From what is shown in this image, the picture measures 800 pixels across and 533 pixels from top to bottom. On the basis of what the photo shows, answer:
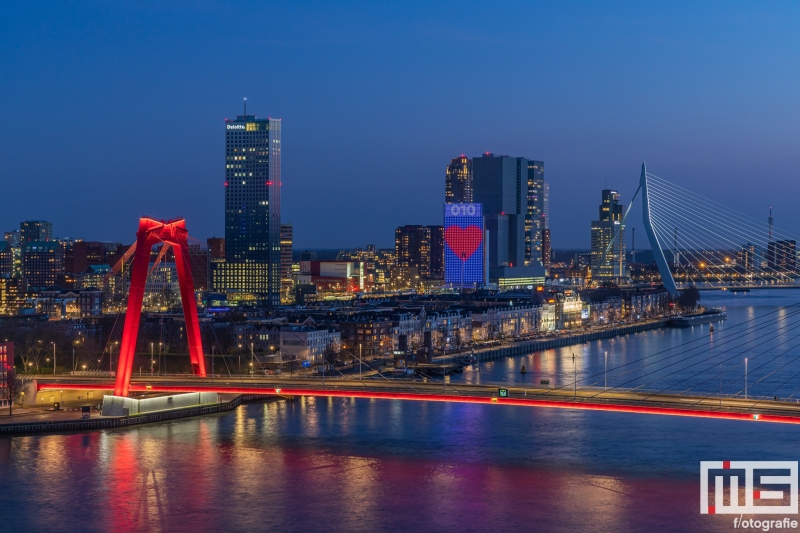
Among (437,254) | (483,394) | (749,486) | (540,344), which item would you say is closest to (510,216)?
(437,254)

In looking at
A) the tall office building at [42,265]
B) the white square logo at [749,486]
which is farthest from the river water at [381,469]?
the tall office building at [42,265]

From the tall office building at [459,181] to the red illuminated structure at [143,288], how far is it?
163ft

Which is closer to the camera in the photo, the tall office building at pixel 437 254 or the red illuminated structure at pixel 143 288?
the red illuminated structure at pixel 143 288

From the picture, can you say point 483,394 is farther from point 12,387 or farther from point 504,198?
point 504,198

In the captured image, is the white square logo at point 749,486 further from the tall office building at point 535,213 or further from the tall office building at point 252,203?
the tall office building at point 535,213

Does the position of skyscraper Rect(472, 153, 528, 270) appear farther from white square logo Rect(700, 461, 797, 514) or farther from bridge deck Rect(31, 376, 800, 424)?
white square logo Rect(700, 461, 797, 514)

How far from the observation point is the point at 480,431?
13.8 m

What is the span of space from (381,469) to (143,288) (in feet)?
16.2

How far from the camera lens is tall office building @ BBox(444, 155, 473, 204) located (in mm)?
65125

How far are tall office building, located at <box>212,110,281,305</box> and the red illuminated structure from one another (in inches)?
1210

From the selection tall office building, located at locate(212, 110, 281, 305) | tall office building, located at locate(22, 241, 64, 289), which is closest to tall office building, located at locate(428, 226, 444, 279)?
tall office building, located at locate(212, 110, 281, 305)

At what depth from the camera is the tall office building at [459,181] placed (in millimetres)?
65125

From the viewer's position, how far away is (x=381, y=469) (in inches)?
451

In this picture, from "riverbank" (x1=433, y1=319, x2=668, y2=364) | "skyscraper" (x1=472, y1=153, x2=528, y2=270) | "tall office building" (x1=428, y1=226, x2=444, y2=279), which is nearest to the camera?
"riverbank" (x1=433, y1=319, x2=668, y2=364)
